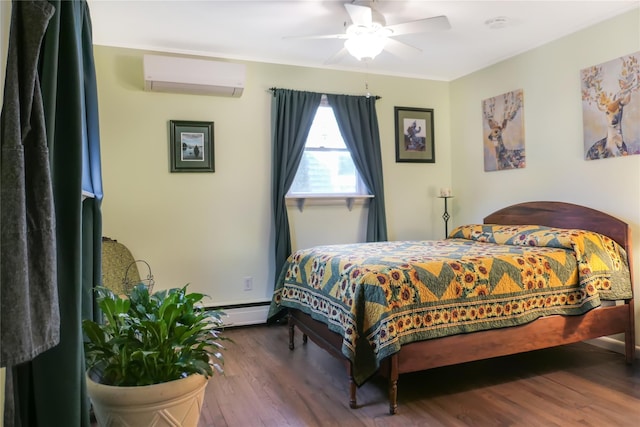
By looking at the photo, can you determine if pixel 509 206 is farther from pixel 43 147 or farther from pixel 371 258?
pixel 43 147

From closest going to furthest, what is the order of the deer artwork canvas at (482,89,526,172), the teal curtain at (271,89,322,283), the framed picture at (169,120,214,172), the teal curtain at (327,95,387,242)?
the framed picture at (169,120,214,172), the deer artwork canvas at (482,89,526,172), the teal curtain at (271,89,322,283), the teal curtain at (327,95,387,242)

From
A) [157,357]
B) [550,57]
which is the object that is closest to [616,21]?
[550,57]

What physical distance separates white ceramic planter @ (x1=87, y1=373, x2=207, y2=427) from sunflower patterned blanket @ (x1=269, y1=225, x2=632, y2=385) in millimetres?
984

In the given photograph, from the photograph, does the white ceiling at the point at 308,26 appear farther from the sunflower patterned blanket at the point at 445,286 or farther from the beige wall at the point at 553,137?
the sunflower patterned blanket at the point at 445,286

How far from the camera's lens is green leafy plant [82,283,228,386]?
1485 millimetres

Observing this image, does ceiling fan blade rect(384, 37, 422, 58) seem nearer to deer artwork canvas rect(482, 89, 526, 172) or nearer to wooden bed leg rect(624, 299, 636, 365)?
deer artwork canvas rect(482, 89, 526, 172)

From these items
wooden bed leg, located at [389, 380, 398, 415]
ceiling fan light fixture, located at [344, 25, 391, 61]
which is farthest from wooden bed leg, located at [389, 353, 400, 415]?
ceiling fan light fixture, located at [344, 25, 391, 61]

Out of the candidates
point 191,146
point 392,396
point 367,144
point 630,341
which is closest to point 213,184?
point 191,146

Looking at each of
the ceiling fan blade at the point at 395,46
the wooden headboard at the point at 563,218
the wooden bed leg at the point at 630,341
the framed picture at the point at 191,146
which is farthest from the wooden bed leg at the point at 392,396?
the framed picture at the point at 191,146

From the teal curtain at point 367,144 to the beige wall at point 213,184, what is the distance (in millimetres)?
135

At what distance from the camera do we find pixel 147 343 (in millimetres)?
1491

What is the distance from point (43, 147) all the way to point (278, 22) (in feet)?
8.25

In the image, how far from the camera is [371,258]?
2.63m

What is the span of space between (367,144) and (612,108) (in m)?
2.04
